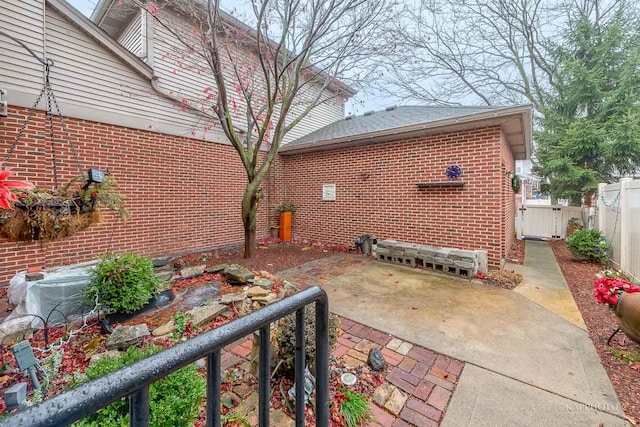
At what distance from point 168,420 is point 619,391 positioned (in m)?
3.23

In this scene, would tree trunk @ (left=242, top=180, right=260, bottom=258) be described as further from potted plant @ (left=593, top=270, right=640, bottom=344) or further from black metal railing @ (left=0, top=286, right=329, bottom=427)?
potted plant @ (left=593, top=270, right=640, bottom=344)

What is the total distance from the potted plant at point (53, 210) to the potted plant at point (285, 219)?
5964mm

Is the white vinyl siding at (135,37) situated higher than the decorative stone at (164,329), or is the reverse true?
the white vinyl siding at (135,37)

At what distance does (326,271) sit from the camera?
17.2 ft

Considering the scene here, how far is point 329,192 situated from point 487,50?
1121 centimetres

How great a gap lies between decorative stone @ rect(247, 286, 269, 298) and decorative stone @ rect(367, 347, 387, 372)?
1698 mm

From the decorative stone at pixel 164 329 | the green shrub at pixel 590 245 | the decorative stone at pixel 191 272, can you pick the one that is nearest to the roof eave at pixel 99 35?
the decorative stone at pixel 191 272

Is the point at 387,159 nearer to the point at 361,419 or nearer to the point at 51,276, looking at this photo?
the point at 361,419

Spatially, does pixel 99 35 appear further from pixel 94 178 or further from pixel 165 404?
pixel 165 404

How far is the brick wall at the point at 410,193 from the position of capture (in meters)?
5.32

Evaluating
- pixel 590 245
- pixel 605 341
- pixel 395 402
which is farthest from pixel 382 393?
pixel 590 245

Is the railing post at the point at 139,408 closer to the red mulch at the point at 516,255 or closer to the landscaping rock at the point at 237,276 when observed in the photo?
the landscaping rock at the point at 237,276

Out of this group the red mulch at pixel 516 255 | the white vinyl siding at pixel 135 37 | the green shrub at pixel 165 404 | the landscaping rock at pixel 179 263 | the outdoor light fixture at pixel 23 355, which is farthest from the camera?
the white vinyl siding at pixel 135 37

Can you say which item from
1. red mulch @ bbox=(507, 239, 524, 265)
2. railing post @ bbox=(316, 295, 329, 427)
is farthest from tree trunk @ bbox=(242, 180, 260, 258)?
red mulch @ bbox=(507, 239, 524, 265)
